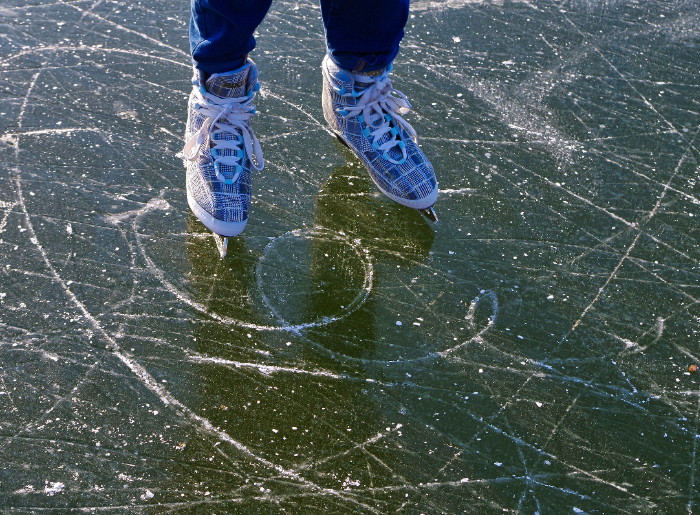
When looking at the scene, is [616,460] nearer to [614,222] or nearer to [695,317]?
[695,317]

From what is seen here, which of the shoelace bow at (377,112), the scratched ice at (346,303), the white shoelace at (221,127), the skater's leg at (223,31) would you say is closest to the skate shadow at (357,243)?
the scratched ice at (346,303)

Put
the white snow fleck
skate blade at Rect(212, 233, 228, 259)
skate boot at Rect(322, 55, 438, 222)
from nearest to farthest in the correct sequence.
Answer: the white snow fleck
skate blade at Rect(212, 233, 228, 259)
skate boot at Rect(322, 55, 438, 222)

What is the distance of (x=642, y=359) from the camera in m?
1.45

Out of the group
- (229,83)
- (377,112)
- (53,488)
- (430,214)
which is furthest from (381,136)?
(53,488)

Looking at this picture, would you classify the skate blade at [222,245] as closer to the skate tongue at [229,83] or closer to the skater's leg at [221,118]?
the skater's leg at [221,118]

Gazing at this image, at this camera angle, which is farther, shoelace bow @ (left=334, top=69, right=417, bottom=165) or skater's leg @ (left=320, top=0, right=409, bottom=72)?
shoelace bow @ (left=334, top=69, right=417, bottom=165)

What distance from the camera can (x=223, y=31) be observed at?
154cm

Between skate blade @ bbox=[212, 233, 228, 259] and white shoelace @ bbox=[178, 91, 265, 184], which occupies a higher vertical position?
white shoelace @ bbox=[178, 91, 265, 184]

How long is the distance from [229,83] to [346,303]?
595 mm

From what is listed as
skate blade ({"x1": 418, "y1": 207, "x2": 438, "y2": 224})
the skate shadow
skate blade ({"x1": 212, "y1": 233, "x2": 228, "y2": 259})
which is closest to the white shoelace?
skate blade ({"x1": 212, "y1": 233, "x2": 228, "y2": 259})

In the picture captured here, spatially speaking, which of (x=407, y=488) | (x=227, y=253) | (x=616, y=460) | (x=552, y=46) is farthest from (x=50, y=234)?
(x=552, y=46)

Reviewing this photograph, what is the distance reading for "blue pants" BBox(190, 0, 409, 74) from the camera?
5.00ft

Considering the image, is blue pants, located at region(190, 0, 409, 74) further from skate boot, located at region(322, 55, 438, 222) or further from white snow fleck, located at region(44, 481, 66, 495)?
white snow fleck, located at region(44, 481, 66, 495)

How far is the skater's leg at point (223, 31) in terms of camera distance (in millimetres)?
1507
